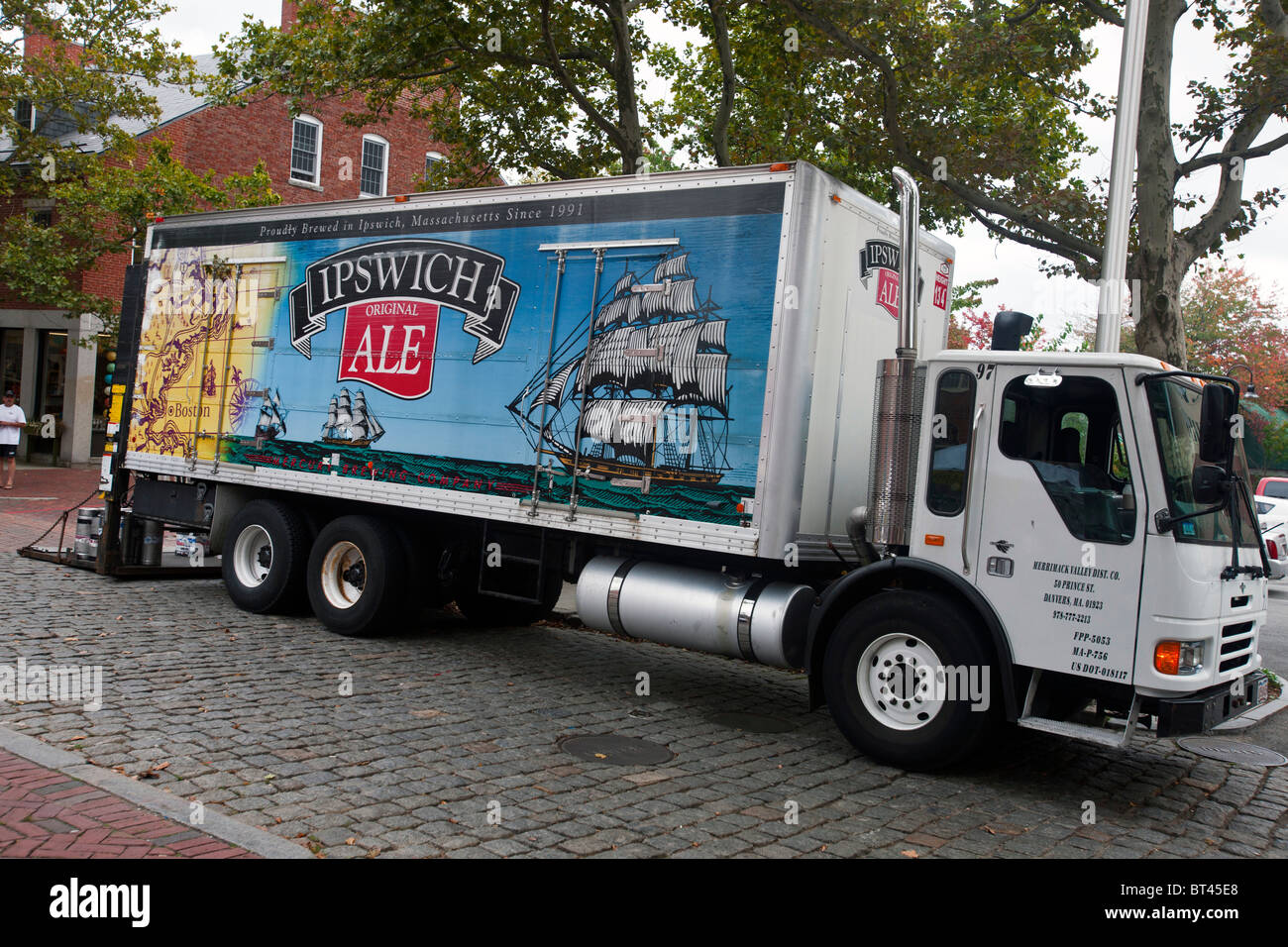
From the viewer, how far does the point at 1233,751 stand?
7.54 m

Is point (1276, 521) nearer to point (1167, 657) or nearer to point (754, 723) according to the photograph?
point (754, 723)

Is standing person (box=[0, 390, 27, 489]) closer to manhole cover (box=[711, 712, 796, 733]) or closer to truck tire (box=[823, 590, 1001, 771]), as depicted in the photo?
manhole cover (box=[711, 712, 796, 733])

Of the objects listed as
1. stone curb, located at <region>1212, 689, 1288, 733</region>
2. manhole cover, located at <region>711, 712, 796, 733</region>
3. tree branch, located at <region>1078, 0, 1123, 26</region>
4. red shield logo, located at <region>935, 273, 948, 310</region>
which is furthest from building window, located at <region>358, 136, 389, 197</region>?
stone curb, located at <region>1212, 689, 1288, 733</region>

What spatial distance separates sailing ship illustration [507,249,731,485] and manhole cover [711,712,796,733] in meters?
1.68

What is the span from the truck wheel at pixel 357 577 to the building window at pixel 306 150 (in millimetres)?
23454

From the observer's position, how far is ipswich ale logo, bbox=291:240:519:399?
874cm

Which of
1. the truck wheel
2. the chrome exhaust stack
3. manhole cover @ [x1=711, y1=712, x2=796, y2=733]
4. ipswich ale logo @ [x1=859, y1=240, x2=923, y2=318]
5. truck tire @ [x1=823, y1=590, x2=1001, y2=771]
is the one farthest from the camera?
the truck wheel

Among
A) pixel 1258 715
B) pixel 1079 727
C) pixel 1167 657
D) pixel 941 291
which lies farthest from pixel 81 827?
pixel 1258 715

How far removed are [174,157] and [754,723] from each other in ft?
83.6

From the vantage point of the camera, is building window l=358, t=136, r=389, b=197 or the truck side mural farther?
building window l=358, t=136, r=389, b=197

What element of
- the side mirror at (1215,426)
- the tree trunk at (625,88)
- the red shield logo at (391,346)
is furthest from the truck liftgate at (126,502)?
the side mirror at (1215,426)

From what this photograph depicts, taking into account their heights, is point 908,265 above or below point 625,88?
below

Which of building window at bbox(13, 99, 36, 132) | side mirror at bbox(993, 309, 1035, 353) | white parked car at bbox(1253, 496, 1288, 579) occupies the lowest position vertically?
white parked car at bbox(1253, 496, 1288, 579)

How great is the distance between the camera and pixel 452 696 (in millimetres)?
7695
